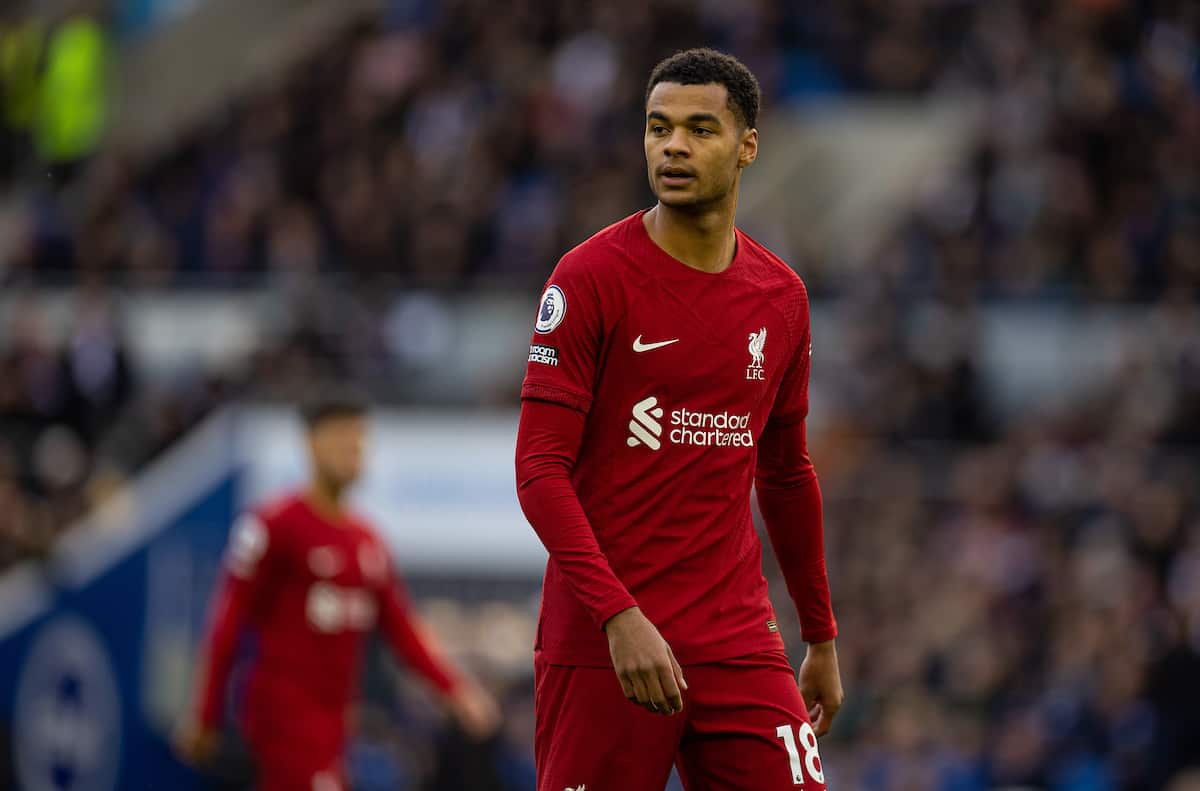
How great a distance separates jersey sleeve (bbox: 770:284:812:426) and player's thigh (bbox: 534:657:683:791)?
2.93ft

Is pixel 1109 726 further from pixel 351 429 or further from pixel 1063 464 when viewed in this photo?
pixel 351 429

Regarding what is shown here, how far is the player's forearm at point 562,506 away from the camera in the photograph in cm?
475

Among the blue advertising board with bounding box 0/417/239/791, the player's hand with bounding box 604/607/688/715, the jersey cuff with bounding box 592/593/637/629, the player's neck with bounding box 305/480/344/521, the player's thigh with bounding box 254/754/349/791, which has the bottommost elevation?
the blue advertising board with bounding box 0/417/239/791

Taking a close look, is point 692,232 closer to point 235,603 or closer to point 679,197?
point 679,197

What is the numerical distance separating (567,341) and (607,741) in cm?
95

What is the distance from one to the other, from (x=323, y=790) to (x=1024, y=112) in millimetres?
9199

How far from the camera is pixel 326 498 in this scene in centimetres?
902

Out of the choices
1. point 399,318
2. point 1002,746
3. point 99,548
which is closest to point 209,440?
point 99,548

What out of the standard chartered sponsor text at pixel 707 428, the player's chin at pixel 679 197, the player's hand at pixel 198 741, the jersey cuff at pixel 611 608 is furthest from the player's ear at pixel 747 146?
the player's hand at pixel 198 741

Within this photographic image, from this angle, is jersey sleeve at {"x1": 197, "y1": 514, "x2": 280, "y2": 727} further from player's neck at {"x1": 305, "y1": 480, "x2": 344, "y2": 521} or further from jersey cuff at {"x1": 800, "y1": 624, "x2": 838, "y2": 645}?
jersey cuff at {"x1": 800, "y1": 624, "x2": 838, "y2": 645}

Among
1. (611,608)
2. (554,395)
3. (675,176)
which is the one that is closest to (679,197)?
(675,176)

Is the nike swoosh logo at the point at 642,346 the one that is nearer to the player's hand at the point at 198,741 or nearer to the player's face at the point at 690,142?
the player's face at the point at 690,142

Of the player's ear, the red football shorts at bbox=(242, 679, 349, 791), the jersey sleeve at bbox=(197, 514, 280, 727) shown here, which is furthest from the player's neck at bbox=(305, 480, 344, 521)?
the player's ear

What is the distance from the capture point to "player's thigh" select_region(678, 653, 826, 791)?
5.02 metres
